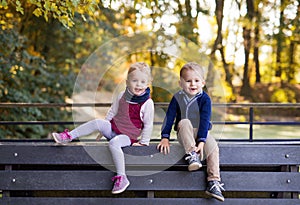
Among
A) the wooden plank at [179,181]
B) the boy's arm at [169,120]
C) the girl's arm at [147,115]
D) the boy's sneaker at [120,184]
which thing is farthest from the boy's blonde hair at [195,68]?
the boy's sneaker at [120,184]

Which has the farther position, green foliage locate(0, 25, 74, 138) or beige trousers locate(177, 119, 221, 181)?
green foliage locate(0, 25, 74, 138)

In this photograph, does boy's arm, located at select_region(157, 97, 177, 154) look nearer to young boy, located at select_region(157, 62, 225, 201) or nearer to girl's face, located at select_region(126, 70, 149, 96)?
young boy, located at select_region(157, 62, 225, 201)

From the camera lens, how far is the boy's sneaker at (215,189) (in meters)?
4.69

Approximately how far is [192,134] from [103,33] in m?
11.8

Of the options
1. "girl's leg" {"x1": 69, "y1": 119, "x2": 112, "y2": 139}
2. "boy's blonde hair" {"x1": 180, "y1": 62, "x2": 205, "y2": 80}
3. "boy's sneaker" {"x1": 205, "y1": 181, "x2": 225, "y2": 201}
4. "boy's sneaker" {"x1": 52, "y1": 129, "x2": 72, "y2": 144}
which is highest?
"boy's blonde hair" {"x1": 180, "y1": 62, "x2": 205, "y2": 80}

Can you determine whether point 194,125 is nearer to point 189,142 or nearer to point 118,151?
point 189,142

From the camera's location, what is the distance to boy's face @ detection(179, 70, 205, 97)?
4734 millimetres

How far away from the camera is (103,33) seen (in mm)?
16031

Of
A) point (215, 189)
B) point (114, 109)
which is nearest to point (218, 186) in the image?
point (215, 189)

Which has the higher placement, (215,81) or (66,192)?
(215,81)

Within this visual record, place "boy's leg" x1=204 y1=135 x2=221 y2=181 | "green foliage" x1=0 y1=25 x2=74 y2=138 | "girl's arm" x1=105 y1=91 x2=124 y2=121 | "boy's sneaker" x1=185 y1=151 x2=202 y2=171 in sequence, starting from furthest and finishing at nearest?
"green foliage" x1=0 y1=25 x2=74 y2=138
"girl's arm" x1=105 y1=91 x2=124 y2=121
"boy's leg" x1=204 y1=135 x2=221 y2=181
"boy's sneaker" x1=185 y1=151 x2=202 y2=171

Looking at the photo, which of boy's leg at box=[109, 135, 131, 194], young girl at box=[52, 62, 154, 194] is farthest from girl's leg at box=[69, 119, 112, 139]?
boy's leg at box=[109, 135, 131, 194]

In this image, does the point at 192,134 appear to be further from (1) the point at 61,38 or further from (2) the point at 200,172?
(1) the point at 61,38

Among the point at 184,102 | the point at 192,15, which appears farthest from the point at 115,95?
the point at 192,15
